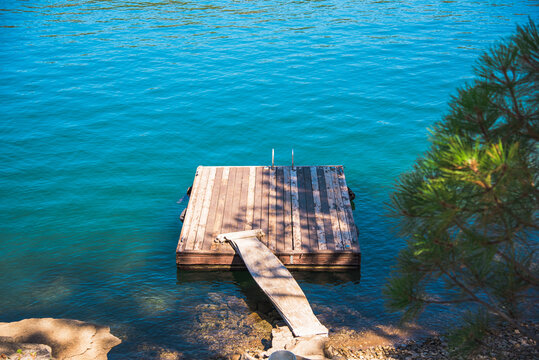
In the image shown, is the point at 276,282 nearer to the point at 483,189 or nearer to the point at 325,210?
the point at 325,210

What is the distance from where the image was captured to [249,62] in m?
29.9

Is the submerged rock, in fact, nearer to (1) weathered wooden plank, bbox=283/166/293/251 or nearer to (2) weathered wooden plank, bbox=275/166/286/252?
(2) weathered wooden plank, bbox=275/166/286/252

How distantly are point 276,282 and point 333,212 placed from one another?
2.80m

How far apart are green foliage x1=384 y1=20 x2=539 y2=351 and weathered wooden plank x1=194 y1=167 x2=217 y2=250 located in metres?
6.94

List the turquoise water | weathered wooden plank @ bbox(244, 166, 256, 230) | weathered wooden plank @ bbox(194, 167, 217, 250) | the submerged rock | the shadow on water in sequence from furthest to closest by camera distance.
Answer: weathered wooden plank @ bbox(244, 166, 256, 230) → weathered wooden plank @ bbox(194, 167, 217, 250) → the shadow on water → the turquoise water → the submerged rock

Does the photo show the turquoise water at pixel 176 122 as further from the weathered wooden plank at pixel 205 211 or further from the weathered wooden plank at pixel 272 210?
the weathered wooden plank at pixel 272 210

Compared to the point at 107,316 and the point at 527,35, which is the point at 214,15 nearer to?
the point at 107,316

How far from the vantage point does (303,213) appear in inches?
509

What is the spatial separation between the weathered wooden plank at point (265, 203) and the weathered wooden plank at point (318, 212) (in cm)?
124

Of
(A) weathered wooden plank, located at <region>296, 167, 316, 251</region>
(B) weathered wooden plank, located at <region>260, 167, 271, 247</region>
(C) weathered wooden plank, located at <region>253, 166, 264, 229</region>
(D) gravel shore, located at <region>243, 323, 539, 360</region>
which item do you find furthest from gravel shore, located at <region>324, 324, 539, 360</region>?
(C) weathered wooden plank, located at <region>253, 166, 264, 229</region>

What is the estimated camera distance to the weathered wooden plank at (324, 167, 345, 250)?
1209 centimetres

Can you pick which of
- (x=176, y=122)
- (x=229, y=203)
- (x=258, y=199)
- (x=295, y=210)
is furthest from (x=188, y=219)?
(x=176, y=122)

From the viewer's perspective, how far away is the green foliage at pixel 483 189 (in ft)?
16.1

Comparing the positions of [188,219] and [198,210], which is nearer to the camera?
[188,219]
